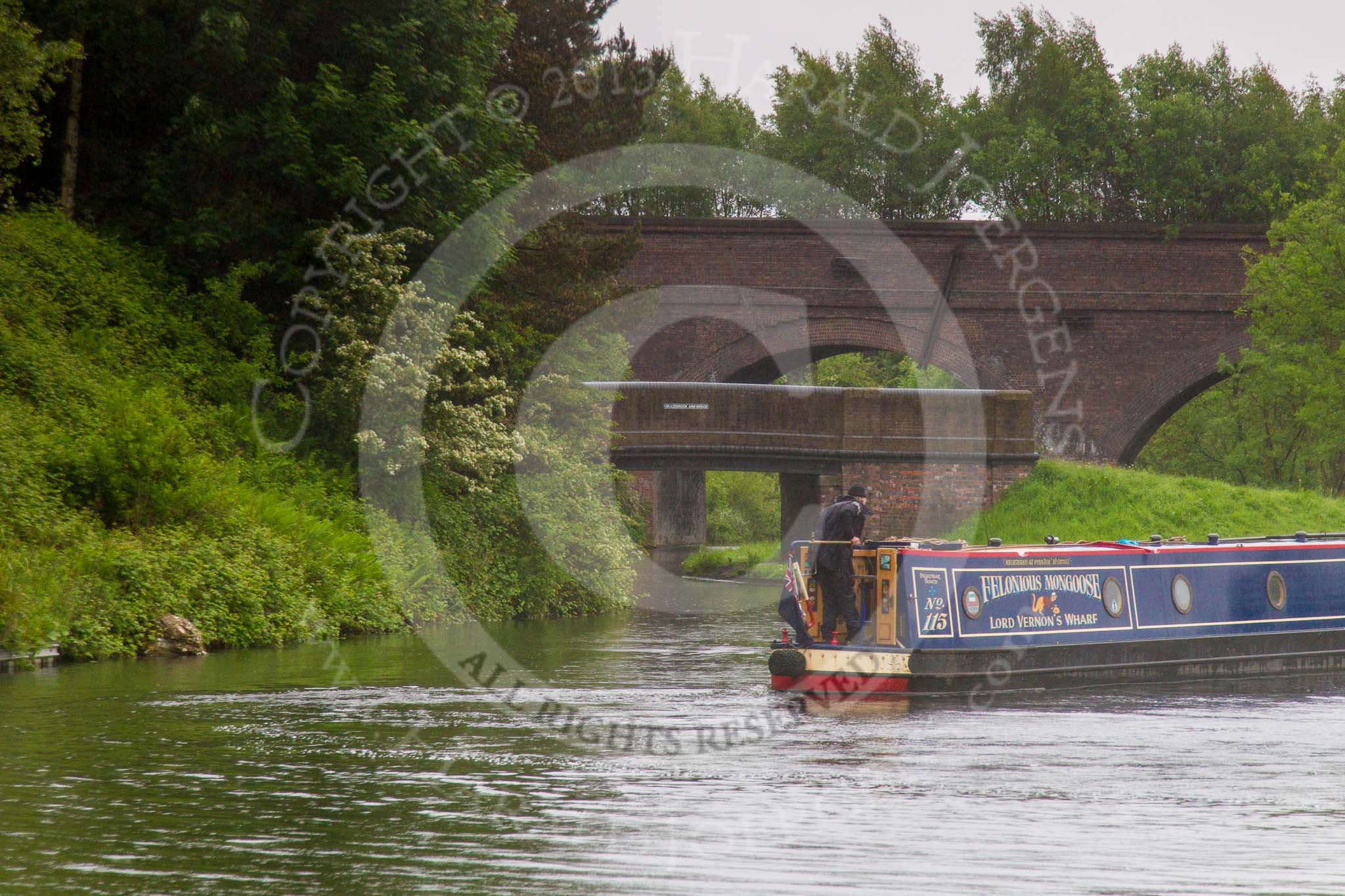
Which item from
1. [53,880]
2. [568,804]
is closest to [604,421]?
[568,804]

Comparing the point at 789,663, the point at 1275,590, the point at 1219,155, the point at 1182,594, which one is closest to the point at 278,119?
the point at 789,663

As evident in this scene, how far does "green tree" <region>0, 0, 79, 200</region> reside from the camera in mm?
17656

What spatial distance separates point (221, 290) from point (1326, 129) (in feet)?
82.6

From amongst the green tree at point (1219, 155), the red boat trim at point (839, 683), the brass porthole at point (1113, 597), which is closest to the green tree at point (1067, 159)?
the green tree at point (1219, 155)

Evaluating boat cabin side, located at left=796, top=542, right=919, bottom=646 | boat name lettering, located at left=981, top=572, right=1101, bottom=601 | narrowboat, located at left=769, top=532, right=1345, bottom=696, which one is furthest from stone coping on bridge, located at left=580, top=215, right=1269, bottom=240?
boat cabin side, located at left=796, top=542, right=919, bottom=646

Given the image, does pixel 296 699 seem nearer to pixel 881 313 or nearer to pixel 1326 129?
pixel 881 313

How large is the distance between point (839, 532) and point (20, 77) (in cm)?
1126

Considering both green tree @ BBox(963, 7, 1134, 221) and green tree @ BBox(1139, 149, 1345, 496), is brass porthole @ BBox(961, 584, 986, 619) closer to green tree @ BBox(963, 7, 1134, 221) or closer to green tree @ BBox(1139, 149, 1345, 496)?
green tree @ BBox(1139, 149, 1345, 496)

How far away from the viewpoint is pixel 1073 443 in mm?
29516

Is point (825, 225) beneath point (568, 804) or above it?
above

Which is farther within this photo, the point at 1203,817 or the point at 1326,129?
the point at 1326,129

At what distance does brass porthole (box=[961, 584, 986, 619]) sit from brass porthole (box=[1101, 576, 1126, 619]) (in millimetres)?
1553

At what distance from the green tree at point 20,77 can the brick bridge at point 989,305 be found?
1271cm

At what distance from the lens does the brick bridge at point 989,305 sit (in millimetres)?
29656
